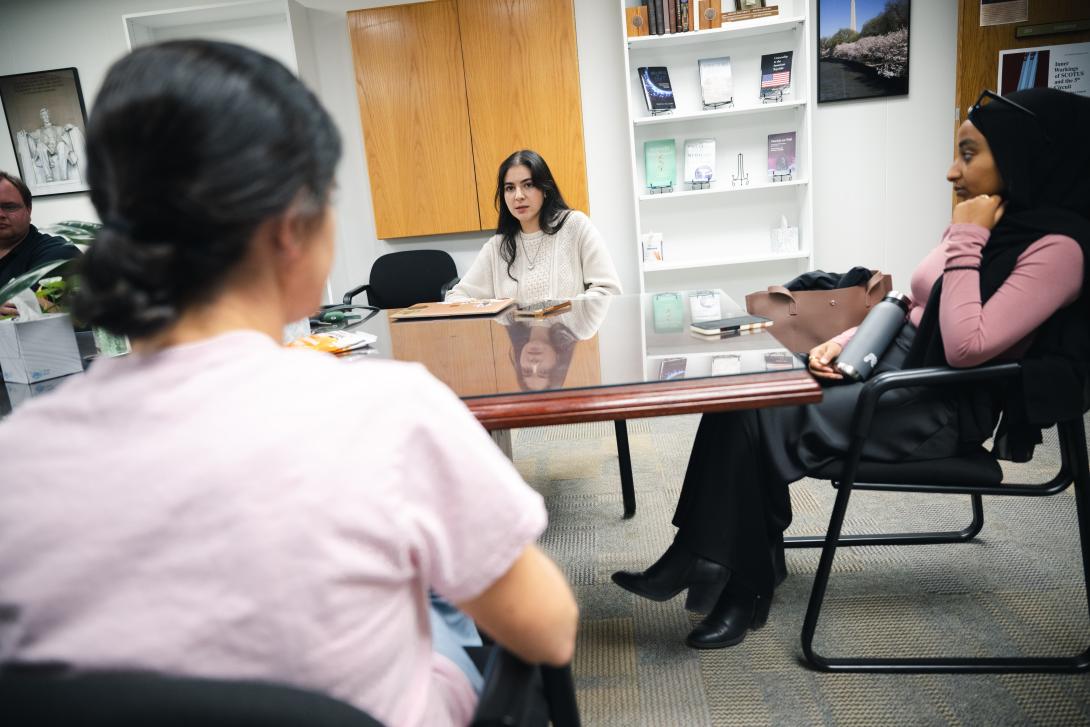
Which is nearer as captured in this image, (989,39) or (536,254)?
(536,254)

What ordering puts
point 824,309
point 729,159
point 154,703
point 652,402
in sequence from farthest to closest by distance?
1. point 729,159
2. point 824,309
3. point 652,402
4. point 154,703

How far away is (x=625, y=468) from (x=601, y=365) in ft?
3.57

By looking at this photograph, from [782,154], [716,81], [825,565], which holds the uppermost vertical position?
[716,81]

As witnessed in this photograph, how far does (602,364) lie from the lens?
134cm

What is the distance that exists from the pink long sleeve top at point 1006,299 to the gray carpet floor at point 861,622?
0.72 metres

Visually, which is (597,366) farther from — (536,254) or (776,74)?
(776,74)

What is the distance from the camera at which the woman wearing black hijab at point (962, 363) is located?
4.34 ft

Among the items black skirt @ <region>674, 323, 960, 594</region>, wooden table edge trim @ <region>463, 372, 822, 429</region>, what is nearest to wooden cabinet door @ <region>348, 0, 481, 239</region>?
black skirt @ <region>674, 323, 960, 594</region>

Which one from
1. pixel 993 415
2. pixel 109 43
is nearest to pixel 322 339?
pixel 993 415

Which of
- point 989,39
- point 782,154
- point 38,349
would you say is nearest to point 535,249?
point 38,349

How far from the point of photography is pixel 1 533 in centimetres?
48

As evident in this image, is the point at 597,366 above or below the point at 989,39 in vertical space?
below

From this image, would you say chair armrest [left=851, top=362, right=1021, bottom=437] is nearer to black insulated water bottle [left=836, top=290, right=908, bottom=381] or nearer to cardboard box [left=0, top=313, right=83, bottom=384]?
black insulated water bottle [left=836, top=290, right=908, bottom=381]

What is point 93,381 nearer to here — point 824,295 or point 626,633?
point 626,633
